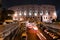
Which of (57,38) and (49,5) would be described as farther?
(49,5)

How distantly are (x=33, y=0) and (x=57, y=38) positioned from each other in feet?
137

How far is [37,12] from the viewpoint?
150 feet

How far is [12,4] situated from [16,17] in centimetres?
438

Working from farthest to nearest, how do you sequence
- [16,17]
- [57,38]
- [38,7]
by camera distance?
[38,7]
[16,17]
[57,38]

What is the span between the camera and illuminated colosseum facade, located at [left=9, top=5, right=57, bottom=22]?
4444 centimetres

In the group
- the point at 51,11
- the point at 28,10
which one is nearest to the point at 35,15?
the point at 28,10

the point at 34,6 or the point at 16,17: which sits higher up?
the point at 34,6

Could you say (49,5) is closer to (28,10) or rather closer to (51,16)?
(51,16)

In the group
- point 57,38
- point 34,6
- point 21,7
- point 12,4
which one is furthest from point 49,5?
point 57,38

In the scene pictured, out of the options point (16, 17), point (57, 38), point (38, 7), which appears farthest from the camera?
point (38, 7)

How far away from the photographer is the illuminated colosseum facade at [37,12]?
146 feet

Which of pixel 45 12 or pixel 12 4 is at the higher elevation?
pixel 12 4

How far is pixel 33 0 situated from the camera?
45781mm

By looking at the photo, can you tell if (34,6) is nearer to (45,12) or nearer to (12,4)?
(45,12)
